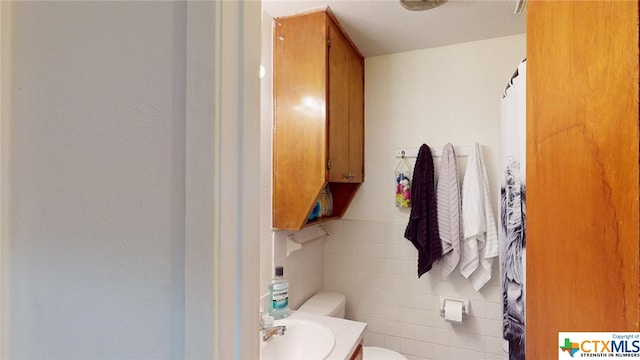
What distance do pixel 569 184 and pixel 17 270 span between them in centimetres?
102

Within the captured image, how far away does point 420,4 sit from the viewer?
1.45 meters

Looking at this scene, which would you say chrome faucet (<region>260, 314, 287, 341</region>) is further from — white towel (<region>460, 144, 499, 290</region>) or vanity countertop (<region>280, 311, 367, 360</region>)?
white towel (<region>460, 144, 499, 290</region>)

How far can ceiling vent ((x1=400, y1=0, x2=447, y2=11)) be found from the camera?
4.68 ft

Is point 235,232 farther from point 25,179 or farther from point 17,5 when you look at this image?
point 17,5

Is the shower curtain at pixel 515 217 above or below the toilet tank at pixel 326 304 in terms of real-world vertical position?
above

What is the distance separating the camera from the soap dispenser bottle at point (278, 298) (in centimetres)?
146

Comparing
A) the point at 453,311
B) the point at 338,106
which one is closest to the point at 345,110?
the point at 338,106

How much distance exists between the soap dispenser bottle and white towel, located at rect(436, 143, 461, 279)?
974 mm

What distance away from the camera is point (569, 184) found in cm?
59

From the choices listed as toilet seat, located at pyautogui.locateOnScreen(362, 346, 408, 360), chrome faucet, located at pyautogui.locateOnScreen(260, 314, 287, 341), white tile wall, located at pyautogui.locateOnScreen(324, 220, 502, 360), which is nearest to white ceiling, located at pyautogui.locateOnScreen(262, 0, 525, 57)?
white tile wall, located at pyautogui.locateOnScreen(324, 220, 502, 360)

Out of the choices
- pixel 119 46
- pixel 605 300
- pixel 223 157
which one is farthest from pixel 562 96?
pixel 119 46

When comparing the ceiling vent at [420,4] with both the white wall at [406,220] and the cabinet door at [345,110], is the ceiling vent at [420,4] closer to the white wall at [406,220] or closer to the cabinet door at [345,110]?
the cabinet door at [345,110]

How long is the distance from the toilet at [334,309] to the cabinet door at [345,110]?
750 millimetres

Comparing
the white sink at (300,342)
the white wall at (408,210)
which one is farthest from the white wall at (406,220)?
the white sink at (300,342)
